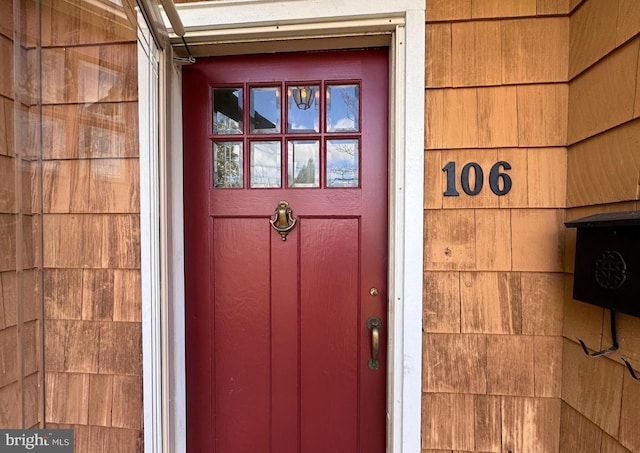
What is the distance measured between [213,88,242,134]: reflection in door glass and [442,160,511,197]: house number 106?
2.81ft

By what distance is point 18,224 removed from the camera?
1054 mm

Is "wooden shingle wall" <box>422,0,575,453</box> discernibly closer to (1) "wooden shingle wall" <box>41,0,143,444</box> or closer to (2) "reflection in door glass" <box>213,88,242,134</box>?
(2) "reflection in door glass" <box>213,88,242,134</box>

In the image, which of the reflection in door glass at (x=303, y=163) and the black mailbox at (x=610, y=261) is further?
the reflection in door glass at (x=303, y=163)

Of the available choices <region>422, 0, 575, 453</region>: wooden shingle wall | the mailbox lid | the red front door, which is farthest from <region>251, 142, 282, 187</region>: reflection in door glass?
the mailbox lid

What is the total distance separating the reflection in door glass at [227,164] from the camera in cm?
126

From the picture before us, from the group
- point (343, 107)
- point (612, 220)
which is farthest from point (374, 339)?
point (343, 107)

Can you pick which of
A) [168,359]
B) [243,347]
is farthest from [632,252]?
[168,359]

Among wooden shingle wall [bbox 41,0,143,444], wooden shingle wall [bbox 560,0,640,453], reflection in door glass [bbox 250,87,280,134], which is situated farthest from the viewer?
reflection in door glass [bbox 250,87,280,134]

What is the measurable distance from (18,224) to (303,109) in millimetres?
1127

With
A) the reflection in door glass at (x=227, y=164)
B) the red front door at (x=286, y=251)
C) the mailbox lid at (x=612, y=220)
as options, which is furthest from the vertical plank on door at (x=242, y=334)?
the mailbox lid at (x=612, y=220)

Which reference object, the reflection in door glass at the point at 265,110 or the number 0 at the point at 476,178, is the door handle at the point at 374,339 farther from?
the reflection in door glass at the point at 265,110

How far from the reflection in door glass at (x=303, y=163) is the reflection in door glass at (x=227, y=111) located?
252 millimetres

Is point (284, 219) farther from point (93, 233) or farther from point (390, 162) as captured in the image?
point (93, 233)

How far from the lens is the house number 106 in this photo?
1038mm
